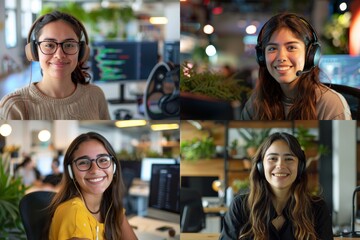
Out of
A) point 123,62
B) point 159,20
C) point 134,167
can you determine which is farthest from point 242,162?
point 159,20

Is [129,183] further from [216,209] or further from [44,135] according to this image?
[216,209]

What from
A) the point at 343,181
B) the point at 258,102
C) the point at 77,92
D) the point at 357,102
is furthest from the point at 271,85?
the point at 77,92

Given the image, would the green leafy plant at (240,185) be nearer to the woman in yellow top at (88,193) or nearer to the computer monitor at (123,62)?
the woman in yellow top at (88,193)

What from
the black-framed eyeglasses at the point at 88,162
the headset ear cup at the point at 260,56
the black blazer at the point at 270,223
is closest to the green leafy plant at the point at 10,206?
the black-framed eyeglasses at the point at 88,162

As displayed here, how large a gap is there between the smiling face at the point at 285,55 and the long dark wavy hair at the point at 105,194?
2.54ft

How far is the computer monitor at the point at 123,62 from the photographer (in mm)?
2854

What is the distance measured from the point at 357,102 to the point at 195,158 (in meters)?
0.77

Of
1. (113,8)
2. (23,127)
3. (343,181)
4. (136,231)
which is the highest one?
(113,8)

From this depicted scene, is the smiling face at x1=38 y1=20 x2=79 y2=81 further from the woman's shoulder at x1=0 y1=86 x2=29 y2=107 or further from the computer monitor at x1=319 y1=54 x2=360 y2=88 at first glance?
the computer monitor at x1=319 y1=54 x2=360 y2=88

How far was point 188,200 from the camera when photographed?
114 inches

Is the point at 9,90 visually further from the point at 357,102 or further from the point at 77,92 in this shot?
the point at 357,102

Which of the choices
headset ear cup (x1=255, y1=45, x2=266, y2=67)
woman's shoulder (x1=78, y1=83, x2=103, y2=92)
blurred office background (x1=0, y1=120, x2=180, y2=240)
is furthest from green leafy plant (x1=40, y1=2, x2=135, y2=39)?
headset ear cup (x1=255, y1=45, x2=266, y2=67)

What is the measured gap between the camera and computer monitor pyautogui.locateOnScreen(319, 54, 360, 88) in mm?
2639

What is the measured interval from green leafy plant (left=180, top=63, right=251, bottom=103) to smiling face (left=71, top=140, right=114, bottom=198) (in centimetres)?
47
